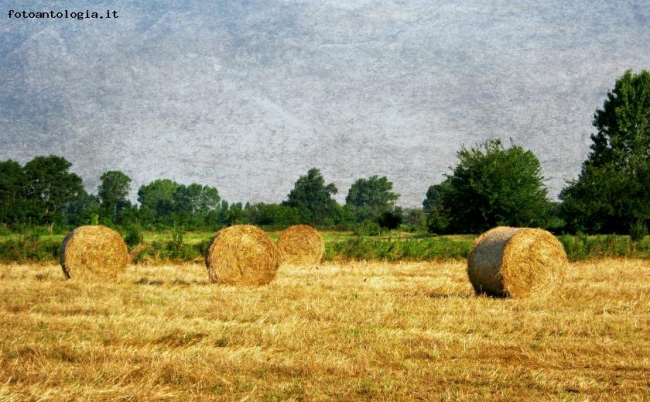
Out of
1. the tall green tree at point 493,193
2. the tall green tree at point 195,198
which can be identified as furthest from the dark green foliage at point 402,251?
the tall green tree at point 195,198

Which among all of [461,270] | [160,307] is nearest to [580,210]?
[461,270]

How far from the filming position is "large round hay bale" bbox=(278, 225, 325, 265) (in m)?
27.3

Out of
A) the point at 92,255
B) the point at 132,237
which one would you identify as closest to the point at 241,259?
the point at 92,255

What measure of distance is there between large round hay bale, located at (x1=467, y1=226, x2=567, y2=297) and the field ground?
0.46 meters

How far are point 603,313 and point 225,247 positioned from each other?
947 centimetres

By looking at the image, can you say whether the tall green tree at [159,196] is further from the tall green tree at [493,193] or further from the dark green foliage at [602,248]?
the dark green foliage at [602,248]

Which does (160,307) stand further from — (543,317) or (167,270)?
(167,270)

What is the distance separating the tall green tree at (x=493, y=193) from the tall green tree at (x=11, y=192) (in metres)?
44.8

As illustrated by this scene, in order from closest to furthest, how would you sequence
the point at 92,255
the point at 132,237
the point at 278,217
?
the point at 92,255
the point at 132,237
the point at 278,217

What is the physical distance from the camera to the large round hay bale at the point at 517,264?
50.5 ft

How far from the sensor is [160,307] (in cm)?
1247

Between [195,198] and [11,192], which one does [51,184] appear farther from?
[195,198]

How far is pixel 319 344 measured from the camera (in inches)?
362

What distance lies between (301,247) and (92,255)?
942cm
